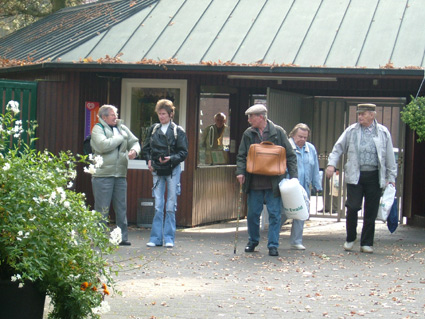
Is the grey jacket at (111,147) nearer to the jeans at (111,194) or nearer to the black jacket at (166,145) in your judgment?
the jeans at (111,194)

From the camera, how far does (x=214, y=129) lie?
1378cm

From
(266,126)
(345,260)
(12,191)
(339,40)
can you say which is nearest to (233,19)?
(339,40)

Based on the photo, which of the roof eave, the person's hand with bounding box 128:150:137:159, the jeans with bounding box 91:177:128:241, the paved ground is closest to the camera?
the paved ground

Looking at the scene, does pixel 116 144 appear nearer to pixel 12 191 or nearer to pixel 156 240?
pixel 156 240

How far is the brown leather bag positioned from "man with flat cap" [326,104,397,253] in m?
0.72

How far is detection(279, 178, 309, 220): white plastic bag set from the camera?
9.85 metres

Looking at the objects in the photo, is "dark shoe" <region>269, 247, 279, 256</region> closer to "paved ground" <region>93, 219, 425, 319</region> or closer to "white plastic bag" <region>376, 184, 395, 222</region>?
"paved ground" <region>93, 219, 425, 319</region>

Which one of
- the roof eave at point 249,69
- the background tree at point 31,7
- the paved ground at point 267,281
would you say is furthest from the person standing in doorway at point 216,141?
the background tree at point 31,7

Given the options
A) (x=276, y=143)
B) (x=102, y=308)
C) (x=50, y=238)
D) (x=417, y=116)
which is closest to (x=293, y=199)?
(x=276, y=143)

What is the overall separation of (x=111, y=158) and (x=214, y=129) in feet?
11.7

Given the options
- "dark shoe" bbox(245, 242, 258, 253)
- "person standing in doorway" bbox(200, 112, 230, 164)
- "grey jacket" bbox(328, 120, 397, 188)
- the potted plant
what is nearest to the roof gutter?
"person standing in doorway" bbox(200, 112, 230, 164)

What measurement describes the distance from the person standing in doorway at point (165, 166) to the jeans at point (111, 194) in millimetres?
436

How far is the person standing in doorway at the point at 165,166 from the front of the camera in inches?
410

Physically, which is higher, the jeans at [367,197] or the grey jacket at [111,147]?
the grey jacket at [111,147]
